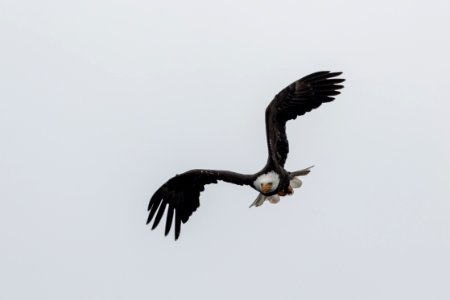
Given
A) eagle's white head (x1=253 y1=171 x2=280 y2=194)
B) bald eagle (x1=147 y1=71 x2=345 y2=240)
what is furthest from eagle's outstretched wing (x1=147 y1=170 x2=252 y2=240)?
eagle's white head (x1=253 y1=171 x2=280 y2=194)

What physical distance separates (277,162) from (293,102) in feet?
3.24

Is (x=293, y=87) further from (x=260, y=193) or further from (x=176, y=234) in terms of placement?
(x=176, y=234)

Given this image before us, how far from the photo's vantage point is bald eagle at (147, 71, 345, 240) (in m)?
19.5

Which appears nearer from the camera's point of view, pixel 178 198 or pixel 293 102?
pixel 293 102

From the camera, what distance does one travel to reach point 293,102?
64.4ft

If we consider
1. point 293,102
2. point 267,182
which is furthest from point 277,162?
point 293,102

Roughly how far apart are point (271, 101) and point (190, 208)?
259cm

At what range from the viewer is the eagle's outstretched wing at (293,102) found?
765 inches

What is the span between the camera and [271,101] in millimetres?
19453

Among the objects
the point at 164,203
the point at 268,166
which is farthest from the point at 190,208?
the point at 268,166

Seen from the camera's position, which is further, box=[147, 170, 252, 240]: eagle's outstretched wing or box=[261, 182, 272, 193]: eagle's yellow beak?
box=[147, 170, 252, 240]: eagle's outstretched wing

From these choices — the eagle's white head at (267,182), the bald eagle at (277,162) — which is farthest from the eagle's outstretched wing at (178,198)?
the eagle's white head at (267,182)

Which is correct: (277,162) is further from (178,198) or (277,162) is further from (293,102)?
(178,198)

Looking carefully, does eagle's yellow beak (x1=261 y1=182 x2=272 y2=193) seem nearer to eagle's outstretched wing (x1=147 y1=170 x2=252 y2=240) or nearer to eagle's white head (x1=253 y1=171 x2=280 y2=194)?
eagle's white head (x1=253 y1=171 x2=280 y2=194)
